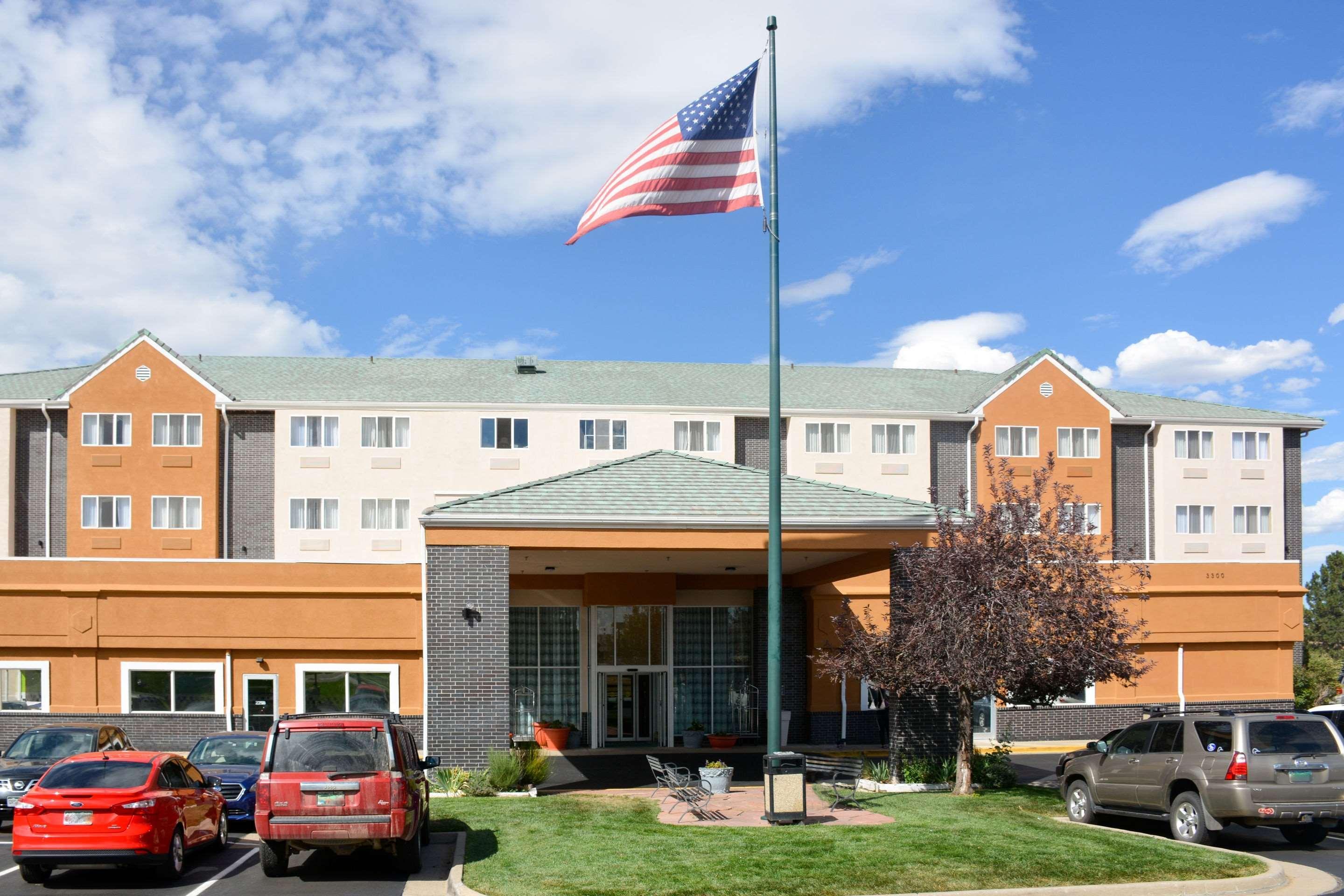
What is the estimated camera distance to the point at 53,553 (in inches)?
1656

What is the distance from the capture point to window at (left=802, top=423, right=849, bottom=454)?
146 ft

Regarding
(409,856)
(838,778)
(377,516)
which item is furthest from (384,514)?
(409,856)

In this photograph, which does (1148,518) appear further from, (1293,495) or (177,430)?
(177,430)

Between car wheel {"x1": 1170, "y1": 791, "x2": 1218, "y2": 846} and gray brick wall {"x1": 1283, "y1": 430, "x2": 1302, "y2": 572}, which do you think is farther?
gray brick wall {"x1": 1283, "y1": 430, "x2": 1302, "y2": 572}

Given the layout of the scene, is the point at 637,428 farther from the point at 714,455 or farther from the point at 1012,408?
the point at 1012,408

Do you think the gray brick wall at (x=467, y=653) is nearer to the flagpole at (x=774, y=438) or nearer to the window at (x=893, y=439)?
the flagpole at (x=774, y=438)

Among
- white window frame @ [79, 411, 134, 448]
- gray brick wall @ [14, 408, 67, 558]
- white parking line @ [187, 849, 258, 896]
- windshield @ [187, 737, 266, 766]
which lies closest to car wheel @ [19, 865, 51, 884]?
white parking line @ [187, 849, 258, 896]

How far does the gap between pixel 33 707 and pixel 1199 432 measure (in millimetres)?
39644

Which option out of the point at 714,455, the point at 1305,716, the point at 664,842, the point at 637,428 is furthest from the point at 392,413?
the point at 1305,716

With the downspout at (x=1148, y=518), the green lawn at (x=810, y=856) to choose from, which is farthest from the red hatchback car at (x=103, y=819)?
the downspout at (x=1148, y=518)

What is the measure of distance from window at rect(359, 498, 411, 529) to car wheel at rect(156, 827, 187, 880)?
28.1 m

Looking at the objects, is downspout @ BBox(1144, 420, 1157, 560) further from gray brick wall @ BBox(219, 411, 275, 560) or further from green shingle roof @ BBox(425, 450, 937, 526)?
gray brick wall @ BBox(219, 411, 275, 560)

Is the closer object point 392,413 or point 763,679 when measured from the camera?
point 763,679

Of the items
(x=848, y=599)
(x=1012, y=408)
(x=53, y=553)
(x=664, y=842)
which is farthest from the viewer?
(x=1012, y=408)
